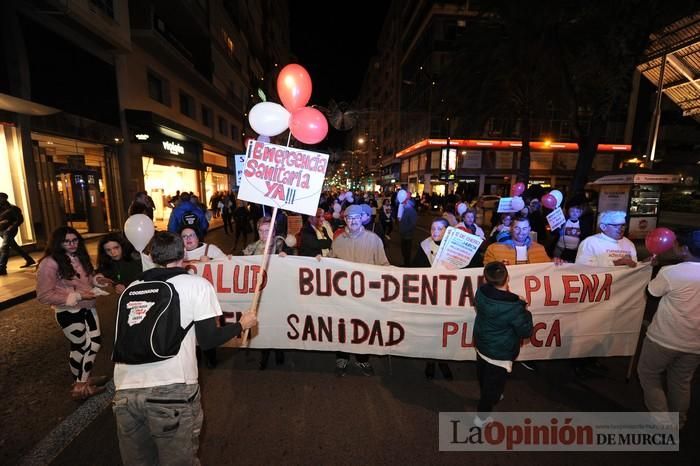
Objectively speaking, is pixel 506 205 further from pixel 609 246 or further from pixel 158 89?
pixel 158 89

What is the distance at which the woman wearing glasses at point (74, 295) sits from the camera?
10.5ft

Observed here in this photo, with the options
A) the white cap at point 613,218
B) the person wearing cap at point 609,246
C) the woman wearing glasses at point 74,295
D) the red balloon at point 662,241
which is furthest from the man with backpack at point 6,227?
the red balloon at point 662,241

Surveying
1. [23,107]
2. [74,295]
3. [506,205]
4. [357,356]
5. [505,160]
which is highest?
[505,160]

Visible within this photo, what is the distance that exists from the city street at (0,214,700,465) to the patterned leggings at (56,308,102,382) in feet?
1.19

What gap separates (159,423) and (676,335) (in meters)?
4.15

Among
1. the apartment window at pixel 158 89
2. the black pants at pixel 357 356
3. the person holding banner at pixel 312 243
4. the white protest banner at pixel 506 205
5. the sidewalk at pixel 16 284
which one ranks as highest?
the apartment window at pixel 158 89

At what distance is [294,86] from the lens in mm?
3938

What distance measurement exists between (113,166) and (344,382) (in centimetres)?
1504

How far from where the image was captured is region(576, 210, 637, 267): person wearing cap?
164 inches

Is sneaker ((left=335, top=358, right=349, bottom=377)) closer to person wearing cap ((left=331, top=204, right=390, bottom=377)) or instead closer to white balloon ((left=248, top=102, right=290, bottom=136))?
person wearing cap ((left=331, top=204, right=390, bottom=377))

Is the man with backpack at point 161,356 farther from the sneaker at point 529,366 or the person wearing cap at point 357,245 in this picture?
the sneaker at point 529,366

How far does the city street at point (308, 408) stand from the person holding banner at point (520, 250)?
139cm

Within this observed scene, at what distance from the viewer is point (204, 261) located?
13.5 ft

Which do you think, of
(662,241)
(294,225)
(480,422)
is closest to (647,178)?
(662,241)
